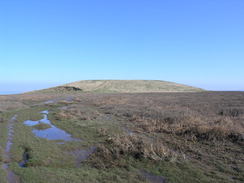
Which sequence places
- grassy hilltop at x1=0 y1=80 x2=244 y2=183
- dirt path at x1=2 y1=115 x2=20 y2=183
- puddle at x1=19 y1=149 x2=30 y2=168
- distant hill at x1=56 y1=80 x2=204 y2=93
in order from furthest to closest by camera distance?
1. distant hill at x1=56 y1=80 x2=204 y2=93
2. puddle at x1=19 y1=149 x2=30 y2=168
3. grassy hilltop at x1=0 y1=80 x2=244 y2=183
4. dirt path at x1=2 y1=115 x2=20 y2=183

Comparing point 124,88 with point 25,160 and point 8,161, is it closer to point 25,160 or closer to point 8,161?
point 25,160

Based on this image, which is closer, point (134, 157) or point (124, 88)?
point (134, 157)

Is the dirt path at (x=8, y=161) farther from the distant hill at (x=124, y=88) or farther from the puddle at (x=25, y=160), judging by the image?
the distant hill at (x=124, y=88)

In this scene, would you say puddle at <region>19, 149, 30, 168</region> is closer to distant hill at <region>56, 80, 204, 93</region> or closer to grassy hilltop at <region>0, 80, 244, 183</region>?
grassy hilltop at <region>0, 80, 244, 183</region>

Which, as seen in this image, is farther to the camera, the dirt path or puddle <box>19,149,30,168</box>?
puddle <box>19,149,30,168</box>

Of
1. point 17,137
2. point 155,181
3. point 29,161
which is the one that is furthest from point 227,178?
point 17,137

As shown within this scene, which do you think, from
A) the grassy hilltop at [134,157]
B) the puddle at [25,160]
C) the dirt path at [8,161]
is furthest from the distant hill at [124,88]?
the puddle at [25,160]

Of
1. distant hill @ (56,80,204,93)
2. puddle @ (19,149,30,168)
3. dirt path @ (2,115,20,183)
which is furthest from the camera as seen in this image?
distant hill @ (56,80,204,93)

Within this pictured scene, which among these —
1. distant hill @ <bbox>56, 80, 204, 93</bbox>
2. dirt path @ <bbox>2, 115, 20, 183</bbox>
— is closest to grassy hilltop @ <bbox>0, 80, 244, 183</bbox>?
dirt path @ <bbox>2, 115, 20, 183</bbox>

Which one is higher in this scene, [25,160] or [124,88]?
[124,88]

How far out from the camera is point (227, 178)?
7.98 m

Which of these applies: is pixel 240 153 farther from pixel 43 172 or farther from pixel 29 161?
pixel 29 161

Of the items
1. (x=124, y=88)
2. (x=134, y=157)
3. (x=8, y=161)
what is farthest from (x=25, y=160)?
(x=124, y=88)

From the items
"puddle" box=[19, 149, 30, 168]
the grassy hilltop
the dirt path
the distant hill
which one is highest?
the distant hill
